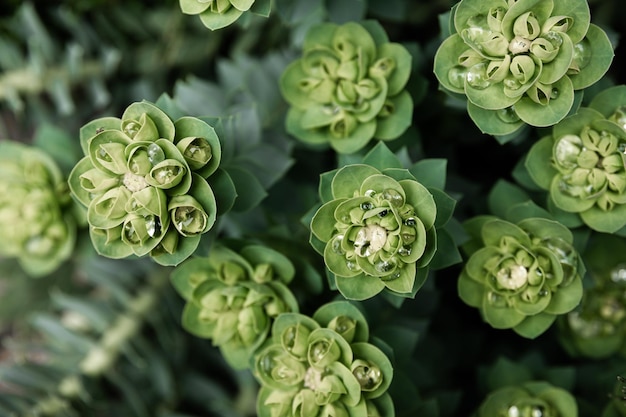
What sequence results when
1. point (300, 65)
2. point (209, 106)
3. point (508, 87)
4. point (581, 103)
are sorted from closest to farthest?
point (508, 87)
point (581, 103)
point (300, 65)
point (209, 106)

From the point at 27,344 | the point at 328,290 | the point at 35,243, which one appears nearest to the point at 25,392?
the point at 27,344

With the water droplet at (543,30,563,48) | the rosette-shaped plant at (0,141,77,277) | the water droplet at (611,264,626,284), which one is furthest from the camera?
the rosette-shaped plant at (0,141,77,277)

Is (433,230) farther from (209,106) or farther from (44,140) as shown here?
(44,140)

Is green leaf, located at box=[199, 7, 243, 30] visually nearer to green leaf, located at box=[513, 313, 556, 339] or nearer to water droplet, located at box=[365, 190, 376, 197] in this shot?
water droplet, located at box=[365, 190, 376, 197]

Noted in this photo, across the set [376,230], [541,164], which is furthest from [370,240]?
[541,164]

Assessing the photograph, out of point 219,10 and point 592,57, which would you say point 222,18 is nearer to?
point 219,10

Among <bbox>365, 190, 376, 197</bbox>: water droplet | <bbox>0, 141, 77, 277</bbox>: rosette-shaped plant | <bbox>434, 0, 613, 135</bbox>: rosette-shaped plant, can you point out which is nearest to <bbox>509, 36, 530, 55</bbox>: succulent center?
<bbox>434, 0, 613, 135</bbox>: rosette-shaped plant

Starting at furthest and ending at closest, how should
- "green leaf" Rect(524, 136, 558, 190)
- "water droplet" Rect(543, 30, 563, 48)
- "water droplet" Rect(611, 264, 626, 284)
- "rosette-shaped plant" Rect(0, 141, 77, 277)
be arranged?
"rosette-shaped plant" Rect(0, 141, 77, 277), "water droplet" Rect(611, 264, 626, 284), "green leaf" Rect(524, 136, 558, 190), "water droplet" Rect(543, 30, 563, 48)
